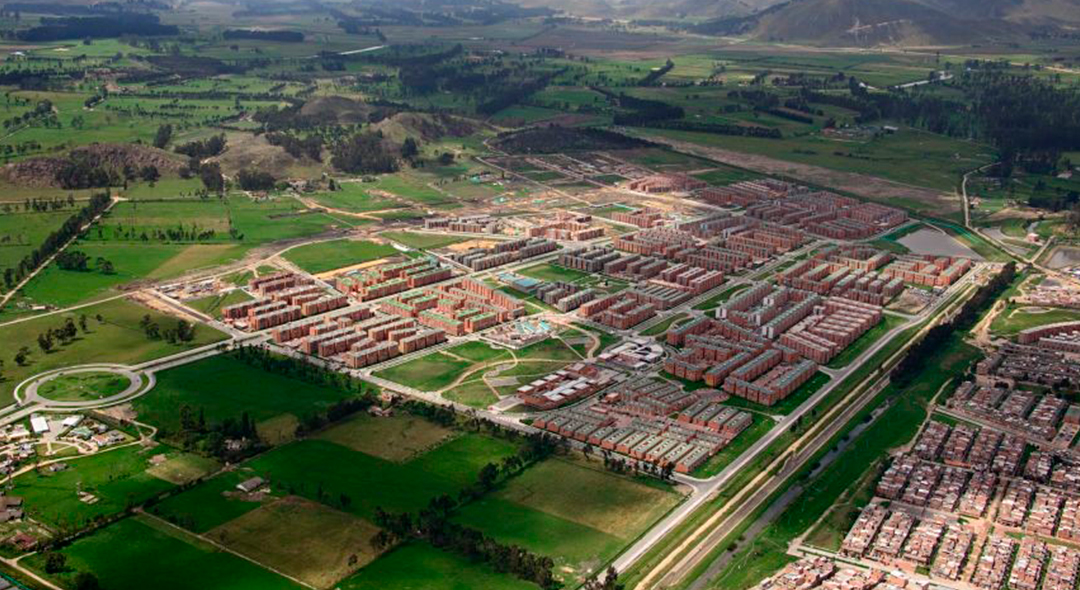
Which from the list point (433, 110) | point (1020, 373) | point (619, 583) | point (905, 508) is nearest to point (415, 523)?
point (619, 583)

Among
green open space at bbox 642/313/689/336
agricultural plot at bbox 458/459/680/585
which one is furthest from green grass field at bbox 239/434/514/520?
green open space at bbox 642/313/689/336

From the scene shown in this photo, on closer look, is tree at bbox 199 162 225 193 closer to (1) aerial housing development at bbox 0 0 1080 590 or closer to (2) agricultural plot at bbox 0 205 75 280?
(1) aerial housing development at bbox 0 0 1080 590

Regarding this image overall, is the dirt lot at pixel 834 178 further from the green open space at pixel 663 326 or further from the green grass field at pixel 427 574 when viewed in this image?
the green grass field at pixel 427 574

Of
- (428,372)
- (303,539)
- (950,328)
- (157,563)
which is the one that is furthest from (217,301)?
(950,328)

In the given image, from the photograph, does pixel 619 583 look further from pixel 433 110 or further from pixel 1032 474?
pixel 433 110

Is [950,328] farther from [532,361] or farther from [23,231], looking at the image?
[23,231]
